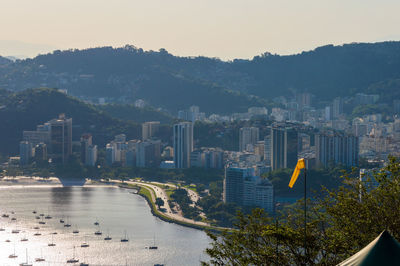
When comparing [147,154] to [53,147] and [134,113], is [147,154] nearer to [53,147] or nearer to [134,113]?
[53,147]

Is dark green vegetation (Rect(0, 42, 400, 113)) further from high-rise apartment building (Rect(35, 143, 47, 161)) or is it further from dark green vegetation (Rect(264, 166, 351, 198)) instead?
dark green vegetation (Rect(264, 166, 351, 198))

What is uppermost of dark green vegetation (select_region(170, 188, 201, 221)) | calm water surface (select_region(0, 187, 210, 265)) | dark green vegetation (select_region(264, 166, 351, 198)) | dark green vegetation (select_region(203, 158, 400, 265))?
dark green vegetation (select_region(203, 158, 400, 265))

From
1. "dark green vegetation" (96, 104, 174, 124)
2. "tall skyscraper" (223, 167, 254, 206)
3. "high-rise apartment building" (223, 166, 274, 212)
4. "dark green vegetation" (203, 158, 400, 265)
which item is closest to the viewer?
"dark green vegetation" (203, 158, 400, 265)

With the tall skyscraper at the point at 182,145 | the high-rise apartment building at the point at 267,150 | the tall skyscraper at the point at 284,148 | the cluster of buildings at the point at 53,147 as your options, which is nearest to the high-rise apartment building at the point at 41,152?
the cluster of buildings at the point at 53,147

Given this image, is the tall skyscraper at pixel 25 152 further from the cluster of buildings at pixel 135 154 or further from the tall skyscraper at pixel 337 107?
the tall skyscraper at pixel 337 107

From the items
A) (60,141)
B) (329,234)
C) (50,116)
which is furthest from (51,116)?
(329,234)

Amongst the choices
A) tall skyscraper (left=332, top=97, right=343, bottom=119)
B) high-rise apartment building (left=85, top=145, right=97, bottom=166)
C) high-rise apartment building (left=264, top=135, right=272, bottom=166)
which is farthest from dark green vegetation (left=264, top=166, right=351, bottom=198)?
tall skyscraper (left=332, top=97, right=343, bottom=119)
